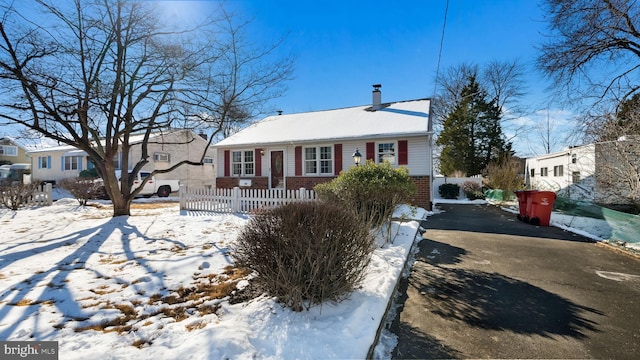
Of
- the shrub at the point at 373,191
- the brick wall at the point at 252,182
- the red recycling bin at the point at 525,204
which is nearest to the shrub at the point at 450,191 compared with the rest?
the red recycling bin at the point at 525,204

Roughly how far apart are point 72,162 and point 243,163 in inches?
706

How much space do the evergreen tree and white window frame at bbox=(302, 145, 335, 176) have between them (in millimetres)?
15993

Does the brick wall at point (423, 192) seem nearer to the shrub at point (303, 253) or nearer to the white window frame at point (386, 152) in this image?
the white window frame at point (386, 152)

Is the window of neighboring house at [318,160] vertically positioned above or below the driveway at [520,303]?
above

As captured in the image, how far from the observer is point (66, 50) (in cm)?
712

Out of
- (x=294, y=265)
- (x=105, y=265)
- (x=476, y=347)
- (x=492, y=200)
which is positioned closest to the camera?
(x=476, y=347)

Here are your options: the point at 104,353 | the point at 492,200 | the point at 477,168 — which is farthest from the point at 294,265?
the point at 477,168

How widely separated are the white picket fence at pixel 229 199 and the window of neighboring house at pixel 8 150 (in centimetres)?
4498

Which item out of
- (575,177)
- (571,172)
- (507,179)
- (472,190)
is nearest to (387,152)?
(507,179)

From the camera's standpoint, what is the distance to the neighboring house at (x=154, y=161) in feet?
68.0

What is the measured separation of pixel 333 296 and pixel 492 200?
17.5 metres

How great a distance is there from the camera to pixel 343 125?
576 inches

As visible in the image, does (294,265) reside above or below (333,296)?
above

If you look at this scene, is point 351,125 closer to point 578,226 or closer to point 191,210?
point 191,210
